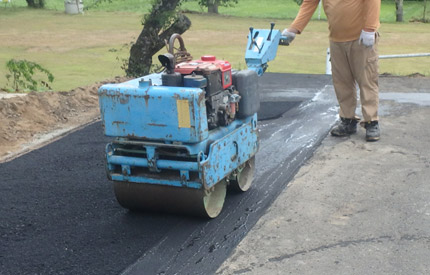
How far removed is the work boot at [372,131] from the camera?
626 centimetres

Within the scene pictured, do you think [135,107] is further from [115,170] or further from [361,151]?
[361,151]

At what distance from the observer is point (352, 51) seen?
6.23 meters

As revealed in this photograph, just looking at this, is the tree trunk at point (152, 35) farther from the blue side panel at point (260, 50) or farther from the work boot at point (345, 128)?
the blue side panel at point (260, 50)

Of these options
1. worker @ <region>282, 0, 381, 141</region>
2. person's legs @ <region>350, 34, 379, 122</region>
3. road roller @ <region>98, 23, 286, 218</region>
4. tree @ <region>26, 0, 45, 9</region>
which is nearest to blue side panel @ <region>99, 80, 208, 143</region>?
road roller @ <region>98, 23, 286, 218</region>

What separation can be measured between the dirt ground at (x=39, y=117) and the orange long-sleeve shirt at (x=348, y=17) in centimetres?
294

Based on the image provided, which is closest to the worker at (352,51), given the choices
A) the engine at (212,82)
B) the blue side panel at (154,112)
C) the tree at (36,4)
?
the engine at (212,82)

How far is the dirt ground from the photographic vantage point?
6.52 m

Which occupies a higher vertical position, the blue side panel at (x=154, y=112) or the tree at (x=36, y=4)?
the tree at (x=36, y=4)

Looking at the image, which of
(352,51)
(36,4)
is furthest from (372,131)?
(36,4)

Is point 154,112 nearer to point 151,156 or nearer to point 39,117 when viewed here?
point 151,156

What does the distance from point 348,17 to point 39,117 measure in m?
3.69

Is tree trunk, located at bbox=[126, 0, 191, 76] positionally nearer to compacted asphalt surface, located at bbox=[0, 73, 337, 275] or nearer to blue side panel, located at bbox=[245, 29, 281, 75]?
compacted asphalt surface, located at bbox=[0, 73, 337, 275]

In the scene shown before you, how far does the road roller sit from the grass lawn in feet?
20.5

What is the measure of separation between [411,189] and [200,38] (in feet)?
43.7
